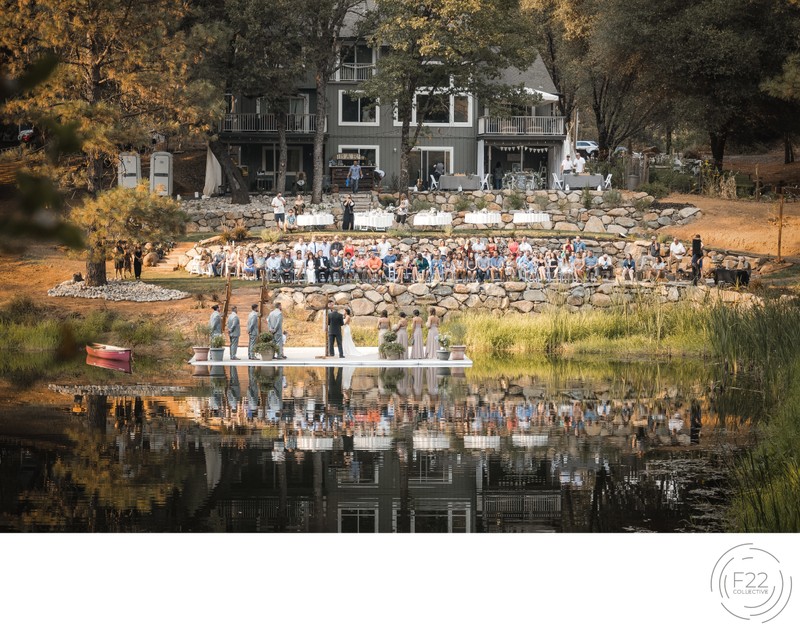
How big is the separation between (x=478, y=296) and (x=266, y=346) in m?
5.76

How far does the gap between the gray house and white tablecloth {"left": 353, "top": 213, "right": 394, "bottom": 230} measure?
345cm

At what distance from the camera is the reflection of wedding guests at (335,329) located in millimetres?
18859

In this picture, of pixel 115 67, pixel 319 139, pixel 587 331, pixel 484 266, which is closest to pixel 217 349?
pixel 115 67

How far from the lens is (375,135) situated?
31.6 meters

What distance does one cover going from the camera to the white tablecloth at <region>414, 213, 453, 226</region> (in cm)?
2727

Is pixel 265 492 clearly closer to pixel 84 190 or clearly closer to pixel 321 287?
pixel 321 287

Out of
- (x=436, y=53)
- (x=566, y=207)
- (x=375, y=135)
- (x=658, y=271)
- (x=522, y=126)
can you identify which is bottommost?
(x=658, y=271)

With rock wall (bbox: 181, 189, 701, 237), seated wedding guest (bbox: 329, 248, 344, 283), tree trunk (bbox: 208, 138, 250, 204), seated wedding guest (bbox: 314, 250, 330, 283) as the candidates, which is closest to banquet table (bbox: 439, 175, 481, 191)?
rock wall (bbox: 181, 189, 701, 237)

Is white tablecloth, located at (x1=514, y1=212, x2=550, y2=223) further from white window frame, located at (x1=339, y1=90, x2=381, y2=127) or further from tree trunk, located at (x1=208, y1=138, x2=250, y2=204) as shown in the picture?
tree trunk, located at (x1=208, y1=138, x2=250, y2=204)

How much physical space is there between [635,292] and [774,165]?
1745 cm

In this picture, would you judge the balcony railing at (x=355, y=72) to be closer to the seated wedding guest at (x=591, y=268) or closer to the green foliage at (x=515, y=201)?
the green foliage at (x=515, y=201)

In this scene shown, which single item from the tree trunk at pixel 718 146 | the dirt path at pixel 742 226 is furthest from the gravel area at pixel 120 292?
the tree trunk at pixel 718 146

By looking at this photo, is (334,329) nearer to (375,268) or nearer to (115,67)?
(375,268)

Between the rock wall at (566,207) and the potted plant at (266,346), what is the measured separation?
9617mm
